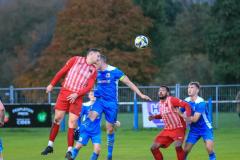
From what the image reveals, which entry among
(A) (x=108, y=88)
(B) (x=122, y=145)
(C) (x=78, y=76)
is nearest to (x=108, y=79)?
(A) (x=108, y=88)

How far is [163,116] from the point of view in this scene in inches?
696

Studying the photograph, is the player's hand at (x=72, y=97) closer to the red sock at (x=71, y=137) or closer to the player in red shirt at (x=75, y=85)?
the player in red shirt at (x=75, y=85)

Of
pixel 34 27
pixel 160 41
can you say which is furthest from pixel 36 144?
pixel 34 27

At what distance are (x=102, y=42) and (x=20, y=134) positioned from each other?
2961 cm

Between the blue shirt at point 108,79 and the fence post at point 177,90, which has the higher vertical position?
the blue shirt at point 108,79

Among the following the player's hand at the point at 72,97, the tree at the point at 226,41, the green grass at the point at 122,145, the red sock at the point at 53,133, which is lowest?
the green grass at the point at 122,145

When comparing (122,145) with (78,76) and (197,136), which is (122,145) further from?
(78,76)

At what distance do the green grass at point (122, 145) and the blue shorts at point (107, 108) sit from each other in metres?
1.79

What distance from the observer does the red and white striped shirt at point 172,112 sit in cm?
1755

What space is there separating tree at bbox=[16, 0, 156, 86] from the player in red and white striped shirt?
142 ft

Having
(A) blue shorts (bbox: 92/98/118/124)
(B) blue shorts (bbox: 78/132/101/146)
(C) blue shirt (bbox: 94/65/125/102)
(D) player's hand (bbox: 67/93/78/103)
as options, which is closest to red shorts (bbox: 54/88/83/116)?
(D) player's hand (bbox: 67/93/78/103)

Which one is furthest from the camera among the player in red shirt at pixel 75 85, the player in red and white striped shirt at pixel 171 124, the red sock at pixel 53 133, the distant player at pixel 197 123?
the distant player at pixel 197 123

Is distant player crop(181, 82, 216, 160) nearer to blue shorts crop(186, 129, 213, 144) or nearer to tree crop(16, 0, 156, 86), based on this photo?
blue shorts crop(186, 129, 213, 144)

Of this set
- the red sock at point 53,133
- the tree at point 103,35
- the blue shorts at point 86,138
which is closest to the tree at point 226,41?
the tree at point 103,35
